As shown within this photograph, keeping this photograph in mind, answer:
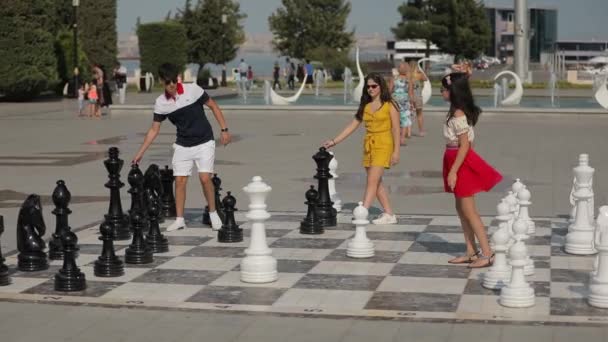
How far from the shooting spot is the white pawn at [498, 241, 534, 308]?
7.68 m

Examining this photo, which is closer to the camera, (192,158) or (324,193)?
(192,158)

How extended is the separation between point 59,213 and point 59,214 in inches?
0.5

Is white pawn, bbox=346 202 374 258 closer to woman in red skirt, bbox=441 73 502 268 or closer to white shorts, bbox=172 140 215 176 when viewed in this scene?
woman in red skirt, bbox=441 73 502 268

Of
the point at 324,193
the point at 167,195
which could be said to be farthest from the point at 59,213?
the point at 324,193

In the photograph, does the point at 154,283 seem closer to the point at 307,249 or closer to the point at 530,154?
the point at 307,249

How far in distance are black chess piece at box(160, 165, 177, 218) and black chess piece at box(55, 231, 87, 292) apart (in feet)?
11.3

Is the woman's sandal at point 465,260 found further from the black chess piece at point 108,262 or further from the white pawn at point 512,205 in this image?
the black chess piece at point 108,262

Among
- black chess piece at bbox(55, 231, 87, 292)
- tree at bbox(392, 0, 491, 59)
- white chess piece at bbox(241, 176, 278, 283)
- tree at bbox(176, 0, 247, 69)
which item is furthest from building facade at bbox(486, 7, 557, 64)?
black chess piece at bbox(55, 231, 87, 292)

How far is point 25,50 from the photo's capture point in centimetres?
3972

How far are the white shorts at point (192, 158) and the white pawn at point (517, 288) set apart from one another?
3928 millimetres

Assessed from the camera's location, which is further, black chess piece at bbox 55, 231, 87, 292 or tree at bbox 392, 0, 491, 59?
tree at bbox 392, 0, 491, 59

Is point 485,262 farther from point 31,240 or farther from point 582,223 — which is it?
point 31,240

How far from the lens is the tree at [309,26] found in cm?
7981

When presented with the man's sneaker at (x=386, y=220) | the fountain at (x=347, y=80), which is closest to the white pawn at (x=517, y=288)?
the man's sneaker at (x=386, y=220)
